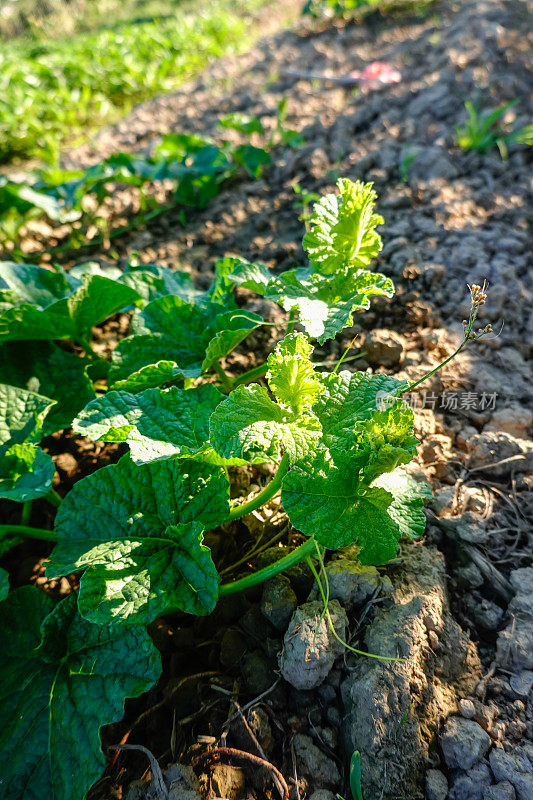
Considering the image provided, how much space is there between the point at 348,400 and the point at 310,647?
605mm

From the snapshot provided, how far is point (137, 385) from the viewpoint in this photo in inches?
65.4

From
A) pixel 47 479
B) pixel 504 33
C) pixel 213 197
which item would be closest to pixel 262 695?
pixel 47 479

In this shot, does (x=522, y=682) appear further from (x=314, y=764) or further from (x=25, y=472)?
(x=25, y=472)

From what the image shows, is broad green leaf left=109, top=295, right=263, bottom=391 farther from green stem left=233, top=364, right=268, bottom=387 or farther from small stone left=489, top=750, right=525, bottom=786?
small stone left=489, top=750, right=525, bottom=786

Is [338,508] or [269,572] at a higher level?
[338,508]

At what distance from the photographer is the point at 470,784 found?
1111 mm

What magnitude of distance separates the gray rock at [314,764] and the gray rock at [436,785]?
0.18 meters

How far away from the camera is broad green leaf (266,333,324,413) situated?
1.29 metres

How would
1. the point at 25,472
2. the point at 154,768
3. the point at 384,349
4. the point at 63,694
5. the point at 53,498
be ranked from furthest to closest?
the point at 384,349
the point at 53,498
the point at 25,472
the point at 63,694
the point at 154,768

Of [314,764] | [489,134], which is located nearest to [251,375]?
[314,764]

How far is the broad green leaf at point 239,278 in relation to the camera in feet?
5.38

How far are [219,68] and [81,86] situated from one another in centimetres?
150

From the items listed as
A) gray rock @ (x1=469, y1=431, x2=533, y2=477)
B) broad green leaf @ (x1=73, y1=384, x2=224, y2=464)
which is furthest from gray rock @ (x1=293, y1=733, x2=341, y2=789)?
gray rock @ (x1=469, y1=431, x2=533, y2=477)

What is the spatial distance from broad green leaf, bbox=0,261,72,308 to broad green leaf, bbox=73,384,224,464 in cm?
73
